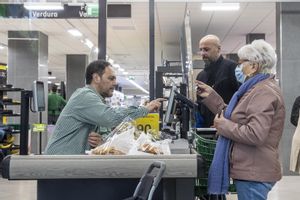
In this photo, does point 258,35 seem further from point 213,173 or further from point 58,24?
point 213,173

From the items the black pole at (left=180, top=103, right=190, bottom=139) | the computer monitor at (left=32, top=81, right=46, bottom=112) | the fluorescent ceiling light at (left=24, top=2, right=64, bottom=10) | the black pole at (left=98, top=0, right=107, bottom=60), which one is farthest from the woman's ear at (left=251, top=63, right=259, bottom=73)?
the fluorescent ceiling light at (left=24, top=2, right=64, bottom=10)

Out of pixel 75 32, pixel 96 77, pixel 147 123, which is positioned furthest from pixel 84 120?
pixel 75 32

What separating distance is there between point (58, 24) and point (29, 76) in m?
1.97

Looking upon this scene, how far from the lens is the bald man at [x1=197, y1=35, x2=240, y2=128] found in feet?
12.7

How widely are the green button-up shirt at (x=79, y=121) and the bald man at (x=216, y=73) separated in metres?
1.36

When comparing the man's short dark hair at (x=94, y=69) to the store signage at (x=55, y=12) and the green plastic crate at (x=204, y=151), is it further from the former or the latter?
the store signage at (x=55, y=12)

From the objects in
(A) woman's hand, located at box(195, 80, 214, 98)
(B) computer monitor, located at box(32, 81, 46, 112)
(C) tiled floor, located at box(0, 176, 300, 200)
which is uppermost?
(A) woman's hand, located at box(195, 80, 214, 98)

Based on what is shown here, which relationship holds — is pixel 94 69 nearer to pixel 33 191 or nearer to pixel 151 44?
pixel 151 44

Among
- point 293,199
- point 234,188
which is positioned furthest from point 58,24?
point 234,188

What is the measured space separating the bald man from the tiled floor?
268 centimetres

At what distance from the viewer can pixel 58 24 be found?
11.2 metres

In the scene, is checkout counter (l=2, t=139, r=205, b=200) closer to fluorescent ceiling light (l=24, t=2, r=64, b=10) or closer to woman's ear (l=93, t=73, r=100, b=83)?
woman's ear (l=93, t=73, r=100, b=83)

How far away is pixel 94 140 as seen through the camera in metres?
2.54

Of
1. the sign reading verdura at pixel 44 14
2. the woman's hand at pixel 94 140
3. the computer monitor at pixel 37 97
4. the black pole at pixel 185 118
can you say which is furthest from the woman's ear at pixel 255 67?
the sign reading verdura at pixel 44 14
